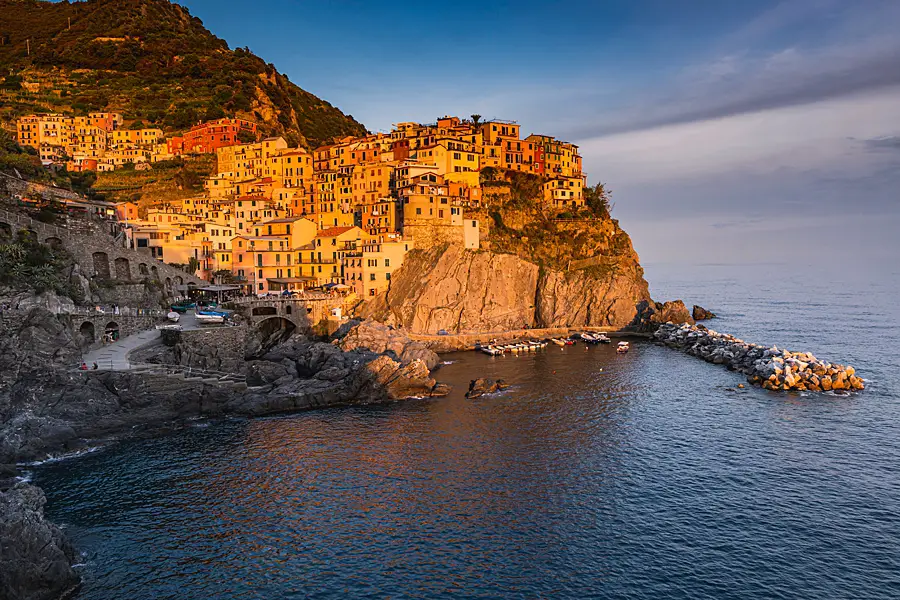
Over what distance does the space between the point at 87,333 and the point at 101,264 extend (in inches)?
574

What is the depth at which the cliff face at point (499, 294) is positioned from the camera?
3401 inches

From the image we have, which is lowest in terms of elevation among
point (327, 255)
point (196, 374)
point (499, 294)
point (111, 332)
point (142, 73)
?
point (196, 374)

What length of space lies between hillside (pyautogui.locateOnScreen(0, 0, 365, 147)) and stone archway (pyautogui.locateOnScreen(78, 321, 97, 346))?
87.3 m

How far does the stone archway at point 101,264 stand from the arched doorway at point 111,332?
10446 millimetres

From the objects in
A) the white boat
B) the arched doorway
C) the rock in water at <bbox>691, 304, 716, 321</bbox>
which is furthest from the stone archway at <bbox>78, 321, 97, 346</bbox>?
the rock in water at <bbox>691, 304, 716, 321</bbox>

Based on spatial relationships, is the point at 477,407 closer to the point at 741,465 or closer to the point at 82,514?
the point at 741,465

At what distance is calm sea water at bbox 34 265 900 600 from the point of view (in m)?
27.3

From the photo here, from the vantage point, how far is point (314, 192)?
334 feet

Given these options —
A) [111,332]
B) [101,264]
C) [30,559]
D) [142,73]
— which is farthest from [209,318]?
[142,73]

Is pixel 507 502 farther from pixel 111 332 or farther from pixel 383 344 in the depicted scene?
pixel 111 332

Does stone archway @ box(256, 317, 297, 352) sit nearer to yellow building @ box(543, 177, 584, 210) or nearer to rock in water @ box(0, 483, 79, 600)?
rock in water @ box(0, 483, 79, 600)

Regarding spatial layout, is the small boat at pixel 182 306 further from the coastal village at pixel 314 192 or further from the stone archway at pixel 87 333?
the stone archway at pixel 87 333

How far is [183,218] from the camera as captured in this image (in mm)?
88125

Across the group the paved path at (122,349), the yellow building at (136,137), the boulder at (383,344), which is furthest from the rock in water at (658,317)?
the yellow building at (136,137)
